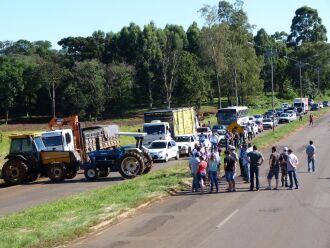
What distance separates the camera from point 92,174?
29.6 metres

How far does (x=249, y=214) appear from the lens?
1647cm

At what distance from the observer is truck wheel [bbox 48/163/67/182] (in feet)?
97.5

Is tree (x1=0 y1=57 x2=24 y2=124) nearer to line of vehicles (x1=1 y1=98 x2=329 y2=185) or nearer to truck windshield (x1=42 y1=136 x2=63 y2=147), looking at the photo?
line of vehicles (x1=1 y1=98 x2=329 y2=185)

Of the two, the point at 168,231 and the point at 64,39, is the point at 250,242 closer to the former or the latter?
the point at 168,231

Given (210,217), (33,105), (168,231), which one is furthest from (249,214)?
(33,105)

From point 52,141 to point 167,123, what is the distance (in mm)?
14396

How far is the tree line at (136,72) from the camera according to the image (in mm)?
84438

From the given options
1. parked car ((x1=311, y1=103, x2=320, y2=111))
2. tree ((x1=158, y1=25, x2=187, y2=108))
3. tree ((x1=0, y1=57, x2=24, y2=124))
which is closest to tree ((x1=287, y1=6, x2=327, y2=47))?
parked car ((x1=311, y1=103, x2=320, y2=111))

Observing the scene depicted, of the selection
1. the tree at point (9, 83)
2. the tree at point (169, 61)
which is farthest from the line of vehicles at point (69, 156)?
the tree at point (169, 61)

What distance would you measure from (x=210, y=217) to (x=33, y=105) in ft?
266

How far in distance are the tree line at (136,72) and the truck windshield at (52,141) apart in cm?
4815

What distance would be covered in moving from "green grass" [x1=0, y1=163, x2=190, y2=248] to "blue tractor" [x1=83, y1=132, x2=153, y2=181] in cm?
484

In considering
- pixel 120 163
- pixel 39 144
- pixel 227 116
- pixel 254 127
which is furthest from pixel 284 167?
pixel 227 116

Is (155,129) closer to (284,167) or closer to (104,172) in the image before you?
(104,172)
